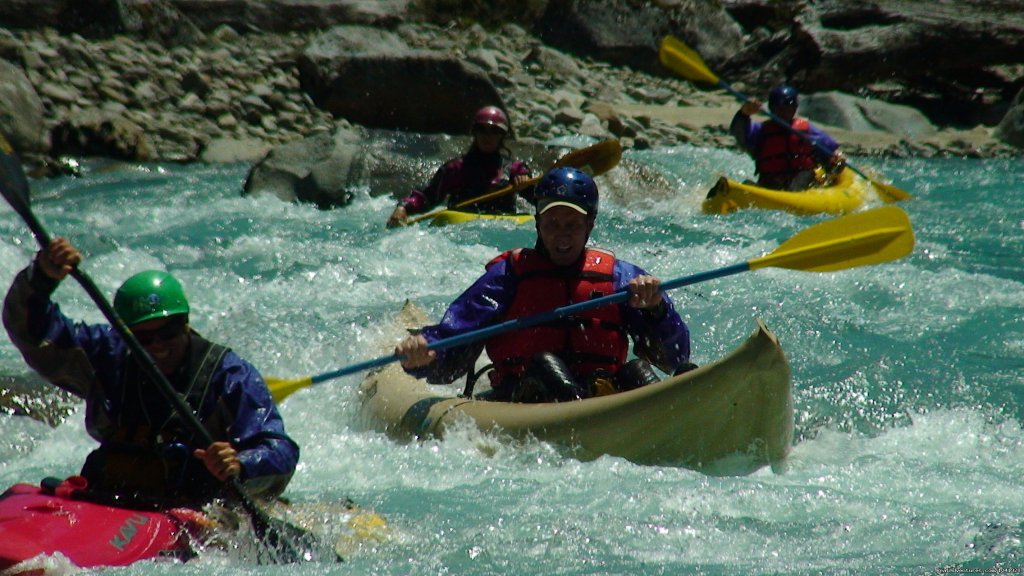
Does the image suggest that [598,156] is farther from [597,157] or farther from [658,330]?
[658,330]

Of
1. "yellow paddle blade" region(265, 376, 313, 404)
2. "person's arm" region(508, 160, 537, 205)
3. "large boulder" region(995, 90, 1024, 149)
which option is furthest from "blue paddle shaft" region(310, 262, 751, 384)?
"large boulder" region(995, 90, 1024, 149)

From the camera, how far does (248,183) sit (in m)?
10.1

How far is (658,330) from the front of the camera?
15.5ft

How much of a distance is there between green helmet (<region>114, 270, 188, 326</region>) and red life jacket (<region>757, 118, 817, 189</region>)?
778 centimetres

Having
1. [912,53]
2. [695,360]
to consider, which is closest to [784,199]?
[695,360]

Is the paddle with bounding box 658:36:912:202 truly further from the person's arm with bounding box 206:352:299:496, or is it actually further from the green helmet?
the green helmet

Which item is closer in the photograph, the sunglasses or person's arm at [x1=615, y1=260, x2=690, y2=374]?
the sunglasses

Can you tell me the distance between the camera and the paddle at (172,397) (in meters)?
3.14

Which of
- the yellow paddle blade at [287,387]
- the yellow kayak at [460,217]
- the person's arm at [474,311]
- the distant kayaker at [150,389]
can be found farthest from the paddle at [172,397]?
the yellow kayak at [460,217]

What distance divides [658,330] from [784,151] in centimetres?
601

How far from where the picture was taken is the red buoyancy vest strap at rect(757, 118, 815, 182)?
405 inches

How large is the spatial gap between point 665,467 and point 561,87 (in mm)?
11651

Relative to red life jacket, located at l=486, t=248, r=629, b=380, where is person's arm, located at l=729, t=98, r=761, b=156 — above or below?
below

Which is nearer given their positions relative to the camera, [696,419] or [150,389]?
[150,389]
